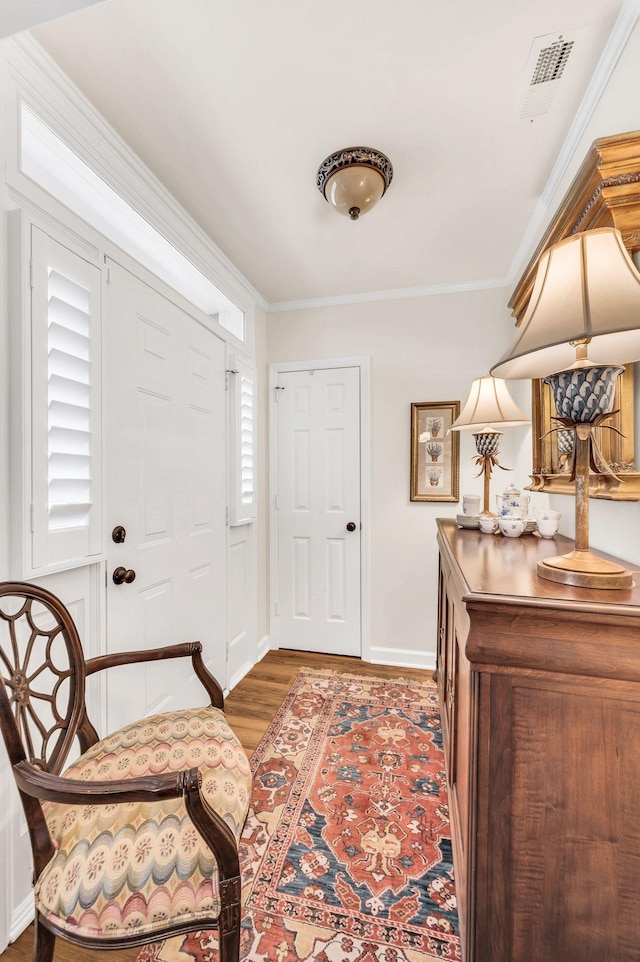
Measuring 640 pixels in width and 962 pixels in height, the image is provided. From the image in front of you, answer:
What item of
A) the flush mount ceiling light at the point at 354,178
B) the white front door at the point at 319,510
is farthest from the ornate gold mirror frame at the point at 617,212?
the white front door at the point at 319,510

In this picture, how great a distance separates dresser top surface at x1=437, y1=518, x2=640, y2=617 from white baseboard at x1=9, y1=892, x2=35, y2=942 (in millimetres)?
1573

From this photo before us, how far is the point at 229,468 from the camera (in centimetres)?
247

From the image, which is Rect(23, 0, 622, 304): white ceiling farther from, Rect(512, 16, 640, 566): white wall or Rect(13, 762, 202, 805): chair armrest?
Rect(13, 762, 202, 805): chair armrest

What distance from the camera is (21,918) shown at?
1178 millimetres

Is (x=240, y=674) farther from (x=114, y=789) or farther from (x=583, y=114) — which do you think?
(x=583, y=114)

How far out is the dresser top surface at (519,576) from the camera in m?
0.78

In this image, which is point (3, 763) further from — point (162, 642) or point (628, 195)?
point (628, 195)

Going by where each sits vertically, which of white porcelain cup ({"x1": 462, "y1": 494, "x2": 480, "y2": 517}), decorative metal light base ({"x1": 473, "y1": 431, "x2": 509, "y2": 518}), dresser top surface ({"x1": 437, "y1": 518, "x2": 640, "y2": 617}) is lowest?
dresser top surface ({"x1": 437, "y1": 518, "x2": 640, "y2": 617})

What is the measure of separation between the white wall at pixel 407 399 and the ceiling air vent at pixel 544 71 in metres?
1.33

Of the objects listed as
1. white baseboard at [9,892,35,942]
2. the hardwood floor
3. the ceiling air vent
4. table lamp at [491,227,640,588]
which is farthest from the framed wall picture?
white baseboard at [9,892,35,942]

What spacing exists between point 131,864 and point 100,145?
2158 mm

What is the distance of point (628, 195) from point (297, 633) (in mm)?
2933

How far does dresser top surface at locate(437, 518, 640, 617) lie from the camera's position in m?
0.78

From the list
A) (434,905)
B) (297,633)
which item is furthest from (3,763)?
(297,633)
